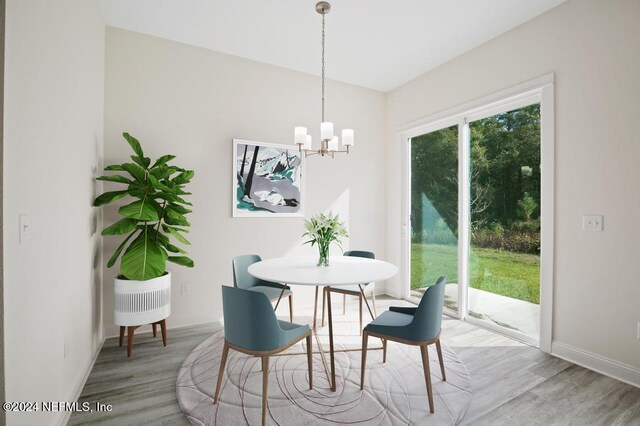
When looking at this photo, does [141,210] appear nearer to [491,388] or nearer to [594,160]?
[491,388]

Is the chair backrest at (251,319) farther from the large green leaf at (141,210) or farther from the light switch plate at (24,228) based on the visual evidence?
the large green leaf at (141,210)

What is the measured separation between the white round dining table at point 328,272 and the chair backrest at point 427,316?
34cm

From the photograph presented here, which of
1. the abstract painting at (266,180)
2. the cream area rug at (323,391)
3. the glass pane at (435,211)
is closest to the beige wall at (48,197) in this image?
the cream area rug at (323,391)

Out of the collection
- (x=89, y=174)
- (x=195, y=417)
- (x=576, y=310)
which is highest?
(x=89, y=174)

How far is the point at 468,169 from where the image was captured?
3.68 meters

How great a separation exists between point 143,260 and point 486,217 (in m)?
3.40

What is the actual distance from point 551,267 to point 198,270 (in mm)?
3440

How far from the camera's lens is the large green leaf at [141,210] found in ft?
8.13

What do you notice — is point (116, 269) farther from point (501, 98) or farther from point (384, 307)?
point (501, 98)

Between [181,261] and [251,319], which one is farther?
[181,261]

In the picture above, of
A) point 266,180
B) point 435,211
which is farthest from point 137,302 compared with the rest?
point 435,211

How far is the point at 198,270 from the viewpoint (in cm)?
345

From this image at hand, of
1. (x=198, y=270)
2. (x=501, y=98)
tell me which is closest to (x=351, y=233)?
(x=198, y=270)

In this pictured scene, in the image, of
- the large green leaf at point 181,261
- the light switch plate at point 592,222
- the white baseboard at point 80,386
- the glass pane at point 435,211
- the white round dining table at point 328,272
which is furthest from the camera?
the glass pane at point 435,211
